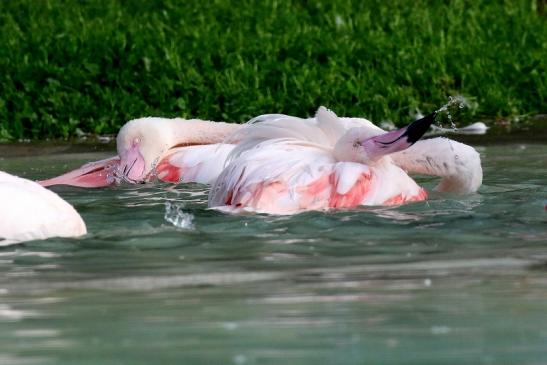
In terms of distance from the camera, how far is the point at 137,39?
10766 millimetres

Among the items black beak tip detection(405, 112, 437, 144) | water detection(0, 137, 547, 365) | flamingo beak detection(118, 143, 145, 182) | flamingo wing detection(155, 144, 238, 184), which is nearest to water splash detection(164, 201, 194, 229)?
water detection(0, 137, 547, 365)

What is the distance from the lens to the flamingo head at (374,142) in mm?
5891

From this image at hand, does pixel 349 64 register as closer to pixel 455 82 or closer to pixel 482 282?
pixel 455 82

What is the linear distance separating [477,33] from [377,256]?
7.07m

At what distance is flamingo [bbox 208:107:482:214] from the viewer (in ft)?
19.0

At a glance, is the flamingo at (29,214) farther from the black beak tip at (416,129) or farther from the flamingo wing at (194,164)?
the flamingo wing at (194,164)

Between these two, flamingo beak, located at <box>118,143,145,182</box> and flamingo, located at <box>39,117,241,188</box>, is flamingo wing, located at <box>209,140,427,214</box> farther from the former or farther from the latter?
flamingo beak, located at <box>118,143,145,182</box>

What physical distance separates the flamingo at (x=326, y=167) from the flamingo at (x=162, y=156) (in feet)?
2.63

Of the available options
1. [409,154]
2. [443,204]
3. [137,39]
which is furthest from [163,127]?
[137,39]

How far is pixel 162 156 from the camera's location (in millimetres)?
7812

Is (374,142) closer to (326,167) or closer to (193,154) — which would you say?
(326,167)

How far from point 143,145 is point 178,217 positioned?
2.24m

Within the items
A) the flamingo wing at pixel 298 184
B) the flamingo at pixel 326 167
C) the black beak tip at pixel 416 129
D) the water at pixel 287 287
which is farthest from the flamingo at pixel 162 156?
the black beak tip at pixel 416 129

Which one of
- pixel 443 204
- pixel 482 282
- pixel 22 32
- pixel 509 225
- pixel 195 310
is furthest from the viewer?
pixel 22 32
